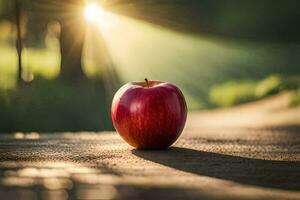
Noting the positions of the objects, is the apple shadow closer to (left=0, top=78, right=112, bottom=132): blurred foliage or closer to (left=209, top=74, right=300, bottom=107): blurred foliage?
(left=0, top=78, right=112, bottom=132): blurred foliage

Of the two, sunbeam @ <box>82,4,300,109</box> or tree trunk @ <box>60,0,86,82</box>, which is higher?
sunbeam @ <box>82,4,300,109</box>

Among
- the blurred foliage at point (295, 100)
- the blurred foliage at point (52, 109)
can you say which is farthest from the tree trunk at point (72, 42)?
the blurred foliage at point (295, 100)

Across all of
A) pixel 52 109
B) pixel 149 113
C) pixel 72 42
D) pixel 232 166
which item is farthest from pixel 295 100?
pixel 232 166

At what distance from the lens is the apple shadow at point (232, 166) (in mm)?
4996

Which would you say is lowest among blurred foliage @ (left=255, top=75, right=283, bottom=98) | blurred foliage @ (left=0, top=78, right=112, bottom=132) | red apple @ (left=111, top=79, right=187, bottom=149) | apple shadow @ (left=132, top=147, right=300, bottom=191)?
apple shadow @ (left=132, top=147, right=300, bottom=191)

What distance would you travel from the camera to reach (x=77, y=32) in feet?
42.1

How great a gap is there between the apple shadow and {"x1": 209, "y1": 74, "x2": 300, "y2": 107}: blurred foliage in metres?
9.77

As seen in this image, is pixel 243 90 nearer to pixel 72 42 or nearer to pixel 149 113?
pixel 72 42

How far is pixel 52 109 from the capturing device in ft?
37.5

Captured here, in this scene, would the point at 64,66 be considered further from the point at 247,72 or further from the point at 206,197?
the point at 247,72

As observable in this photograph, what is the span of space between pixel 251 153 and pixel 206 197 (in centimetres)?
266

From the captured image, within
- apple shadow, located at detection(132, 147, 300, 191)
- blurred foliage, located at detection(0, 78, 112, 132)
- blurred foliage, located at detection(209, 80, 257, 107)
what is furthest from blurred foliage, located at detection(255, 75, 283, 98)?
apple shadow, located at detection(132, 147, 300, 191)

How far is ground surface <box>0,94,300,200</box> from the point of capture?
14.4ft

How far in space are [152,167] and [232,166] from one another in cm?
68
